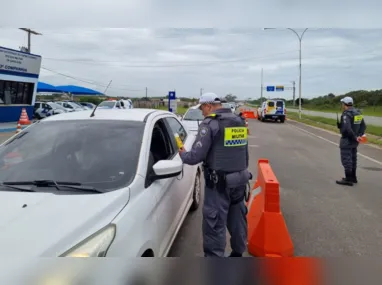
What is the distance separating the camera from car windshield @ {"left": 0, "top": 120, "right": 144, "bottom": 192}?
2744 millimetres

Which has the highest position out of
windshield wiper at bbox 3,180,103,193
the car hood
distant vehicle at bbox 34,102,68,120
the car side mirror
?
distant vehicle at bbox 34,102,68,120

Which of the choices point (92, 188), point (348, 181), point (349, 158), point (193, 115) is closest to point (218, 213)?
point (92, 188)

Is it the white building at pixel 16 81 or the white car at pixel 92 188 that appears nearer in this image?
the white car at pixel 92 188

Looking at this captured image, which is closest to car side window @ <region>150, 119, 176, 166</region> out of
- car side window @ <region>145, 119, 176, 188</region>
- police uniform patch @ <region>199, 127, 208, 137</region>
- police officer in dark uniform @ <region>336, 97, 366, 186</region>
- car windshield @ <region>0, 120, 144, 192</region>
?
car side window @ <region>145, 119, 176, 188</region>

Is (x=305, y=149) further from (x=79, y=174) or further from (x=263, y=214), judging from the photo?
Result: (x=79, y=174)

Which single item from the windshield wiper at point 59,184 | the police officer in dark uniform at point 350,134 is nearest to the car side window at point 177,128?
the windshield wiper at point 59,184

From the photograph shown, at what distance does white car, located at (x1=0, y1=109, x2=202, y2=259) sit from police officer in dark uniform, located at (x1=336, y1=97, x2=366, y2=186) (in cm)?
439

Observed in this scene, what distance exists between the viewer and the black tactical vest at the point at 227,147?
3236mm

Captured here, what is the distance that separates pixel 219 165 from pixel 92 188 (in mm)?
1236

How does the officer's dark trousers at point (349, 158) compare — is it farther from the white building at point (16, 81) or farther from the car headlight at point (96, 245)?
the white building at point (16, 81)

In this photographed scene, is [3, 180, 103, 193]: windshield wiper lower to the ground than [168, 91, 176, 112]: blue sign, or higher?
lower

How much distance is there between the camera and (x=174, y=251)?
146 inches

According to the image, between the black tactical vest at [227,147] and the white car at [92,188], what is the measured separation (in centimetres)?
39

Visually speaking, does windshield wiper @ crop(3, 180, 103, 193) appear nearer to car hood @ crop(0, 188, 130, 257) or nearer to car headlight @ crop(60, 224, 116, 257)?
car hood @ crop(0, 188, 130, 257)
